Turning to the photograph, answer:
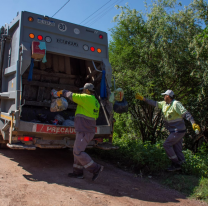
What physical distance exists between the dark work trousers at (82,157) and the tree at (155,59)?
241 centimetres

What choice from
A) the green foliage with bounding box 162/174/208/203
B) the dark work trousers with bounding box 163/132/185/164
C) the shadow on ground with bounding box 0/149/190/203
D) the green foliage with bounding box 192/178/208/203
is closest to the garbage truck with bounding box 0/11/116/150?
the shadow on ground with bounding box 0/149/190/203

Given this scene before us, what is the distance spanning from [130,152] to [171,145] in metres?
1.06

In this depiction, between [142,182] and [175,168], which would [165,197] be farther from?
[175,168]

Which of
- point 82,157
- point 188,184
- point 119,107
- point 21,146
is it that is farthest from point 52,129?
point 188,184

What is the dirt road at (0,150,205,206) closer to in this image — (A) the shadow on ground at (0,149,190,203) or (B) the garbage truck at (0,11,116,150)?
(A) the shadow on ground at (0,149,190,203)

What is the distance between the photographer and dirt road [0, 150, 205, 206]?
2.96 meters

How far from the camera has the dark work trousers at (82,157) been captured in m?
3.78

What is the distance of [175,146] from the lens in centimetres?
448

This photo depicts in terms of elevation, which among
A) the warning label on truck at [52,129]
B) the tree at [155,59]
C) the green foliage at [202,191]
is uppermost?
the tree at [155,59]

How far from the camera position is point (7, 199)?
282cm

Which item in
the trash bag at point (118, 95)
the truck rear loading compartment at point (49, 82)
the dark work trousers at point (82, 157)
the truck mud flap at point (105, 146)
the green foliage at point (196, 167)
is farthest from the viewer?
the truck rear loading compartment at point (49, 82)

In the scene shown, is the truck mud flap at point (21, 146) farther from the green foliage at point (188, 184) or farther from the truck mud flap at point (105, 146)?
the green foliage at point (188, 184)

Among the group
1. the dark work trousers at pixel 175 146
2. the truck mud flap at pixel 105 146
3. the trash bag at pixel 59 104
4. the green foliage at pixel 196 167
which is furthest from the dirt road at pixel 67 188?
the trash bag at pixel 59 104

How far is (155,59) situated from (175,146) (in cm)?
273
